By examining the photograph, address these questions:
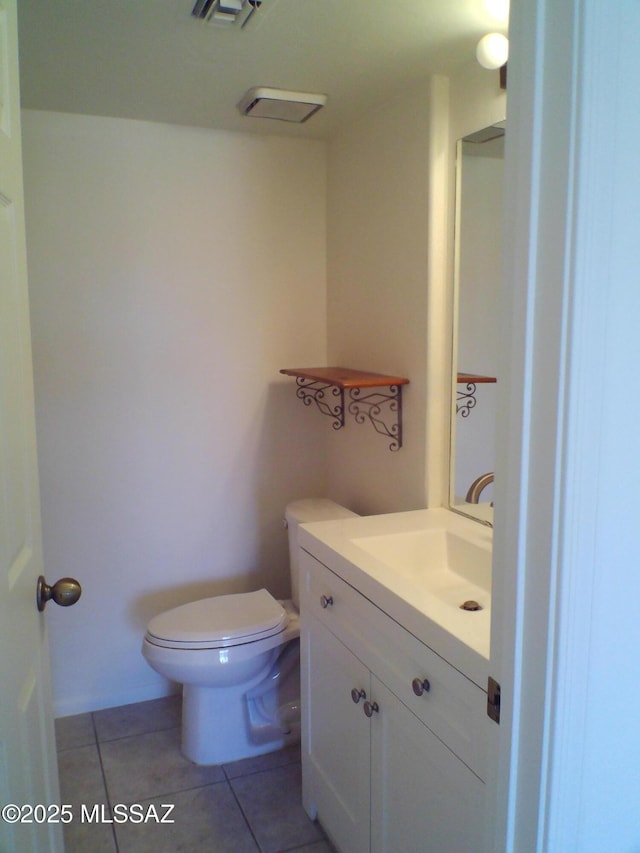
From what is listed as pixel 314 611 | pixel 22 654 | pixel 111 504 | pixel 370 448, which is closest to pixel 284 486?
pixel 370 448

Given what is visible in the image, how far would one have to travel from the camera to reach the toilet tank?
2355 millimetres

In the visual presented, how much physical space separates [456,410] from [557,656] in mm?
1299

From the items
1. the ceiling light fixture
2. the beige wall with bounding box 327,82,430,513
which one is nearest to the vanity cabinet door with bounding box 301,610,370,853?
the beige wall with bounding box 327,82,430,513

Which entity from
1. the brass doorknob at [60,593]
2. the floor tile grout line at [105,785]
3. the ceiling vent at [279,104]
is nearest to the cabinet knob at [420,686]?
the brass doorknob at [60,593]

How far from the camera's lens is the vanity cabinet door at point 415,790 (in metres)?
1.19

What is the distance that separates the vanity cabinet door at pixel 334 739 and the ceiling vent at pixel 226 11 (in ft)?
5.00

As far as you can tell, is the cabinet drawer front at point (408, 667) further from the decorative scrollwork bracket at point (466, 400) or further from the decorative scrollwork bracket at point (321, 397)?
the decorative scrollwork bracket at point (321, 397)

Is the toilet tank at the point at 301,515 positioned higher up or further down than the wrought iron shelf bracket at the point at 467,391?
further down

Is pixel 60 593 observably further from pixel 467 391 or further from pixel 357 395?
pixel 357 395

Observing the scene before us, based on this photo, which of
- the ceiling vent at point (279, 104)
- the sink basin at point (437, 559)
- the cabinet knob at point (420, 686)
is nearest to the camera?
the cabinet knob at point (420, 686)

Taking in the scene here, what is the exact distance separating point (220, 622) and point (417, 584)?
0.83 m

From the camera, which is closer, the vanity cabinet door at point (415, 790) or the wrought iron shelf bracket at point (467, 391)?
the vanity cabinet door at point (415, 790)

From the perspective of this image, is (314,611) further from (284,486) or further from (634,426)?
(634,426)

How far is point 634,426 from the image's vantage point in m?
0.75
